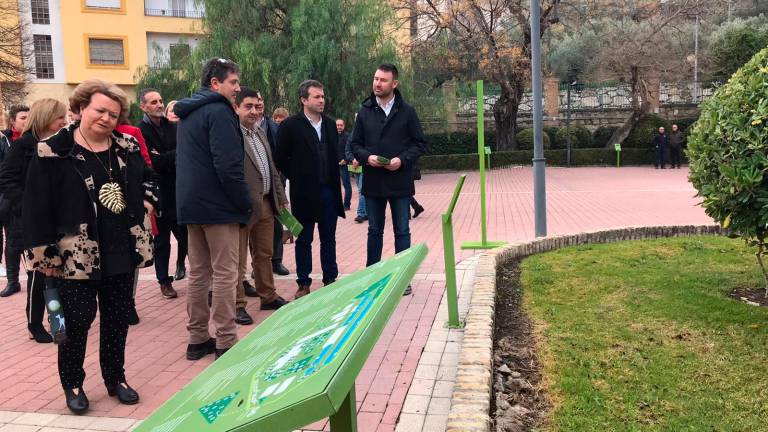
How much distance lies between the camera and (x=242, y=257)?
5.16 metres

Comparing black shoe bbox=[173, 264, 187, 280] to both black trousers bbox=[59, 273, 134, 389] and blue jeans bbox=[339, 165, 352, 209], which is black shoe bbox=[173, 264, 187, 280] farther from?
blue jeans bbox=[339, 165, 352, 209]

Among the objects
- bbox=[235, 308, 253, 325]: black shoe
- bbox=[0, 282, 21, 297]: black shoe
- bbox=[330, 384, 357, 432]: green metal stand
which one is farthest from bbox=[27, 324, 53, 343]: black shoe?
bbox=[330, 384, 357, 432]: green metal stand

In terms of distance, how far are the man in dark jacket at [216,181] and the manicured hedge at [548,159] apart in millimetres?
24502

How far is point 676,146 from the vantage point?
85.5 ft

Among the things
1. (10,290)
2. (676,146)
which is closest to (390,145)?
(10,290)

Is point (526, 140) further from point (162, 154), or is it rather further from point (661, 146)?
point (162, 154)

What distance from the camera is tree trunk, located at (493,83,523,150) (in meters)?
28.5

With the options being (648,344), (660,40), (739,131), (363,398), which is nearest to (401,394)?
(363,398)

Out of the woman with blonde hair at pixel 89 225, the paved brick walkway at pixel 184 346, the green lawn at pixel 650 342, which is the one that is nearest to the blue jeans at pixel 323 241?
the paved brick walkway at pixel 184 346

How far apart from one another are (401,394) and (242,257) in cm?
219

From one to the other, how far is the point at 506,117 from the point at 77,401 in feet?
91.5

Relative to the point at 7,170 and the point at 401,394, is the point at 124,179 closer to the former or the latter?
the point at 7,170

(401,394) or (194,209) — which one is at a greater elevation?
(194,209)

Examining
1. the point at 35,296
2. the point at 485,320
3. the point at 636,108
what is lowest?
the point at 485,320
